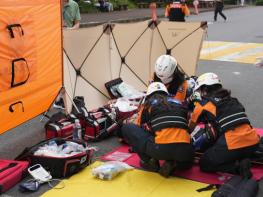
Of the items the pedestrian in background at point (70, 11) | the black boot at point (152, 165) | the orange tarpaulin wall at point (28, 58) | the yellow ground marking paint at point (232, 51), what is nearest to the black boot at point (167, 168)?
the black boot at point (152, 165)

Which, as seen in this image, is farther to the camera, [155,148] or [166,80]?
[166,80]

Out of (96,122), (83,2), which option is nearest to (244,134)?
(96,122)

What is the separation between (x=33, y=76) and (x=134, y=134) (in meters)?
1.75

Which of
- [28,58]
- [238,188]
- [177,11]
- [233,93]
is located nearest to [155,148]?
[238,188]

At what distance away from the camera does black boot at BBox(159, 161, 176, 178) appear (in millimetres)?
5176

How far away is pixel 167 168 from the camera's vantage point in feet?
17.0

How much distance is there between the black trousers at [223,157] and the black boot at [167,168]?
0.38 metres

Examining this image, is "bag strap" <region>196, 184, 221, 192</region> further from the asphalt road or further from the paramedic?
the paramedic

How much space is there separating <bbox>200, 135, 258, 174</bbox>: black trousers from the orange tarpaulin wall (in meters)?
2.47

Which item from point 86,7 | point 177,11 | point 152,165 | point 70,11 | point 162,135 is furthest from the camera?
point 86,7

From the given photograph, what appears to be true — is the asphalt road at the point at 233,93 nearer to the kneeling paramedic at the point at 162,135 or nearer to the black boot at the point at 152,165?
the black boot at the point at 152,165

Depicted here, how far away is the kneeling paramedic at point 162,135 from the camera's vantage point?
197 inches

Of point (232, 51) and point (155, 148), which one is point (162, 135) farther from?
point (232, 51)

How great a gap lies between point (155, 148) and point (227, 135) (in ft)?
2.66
